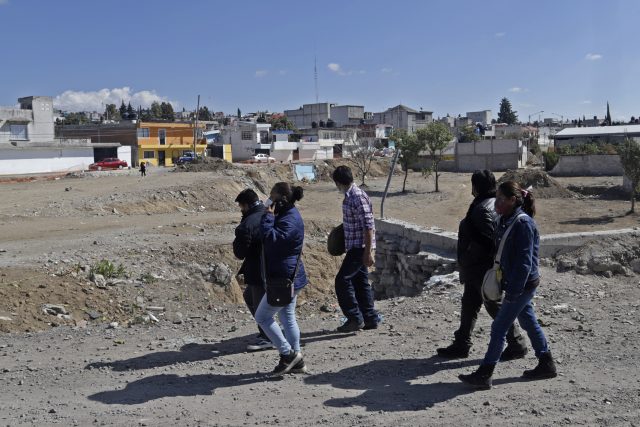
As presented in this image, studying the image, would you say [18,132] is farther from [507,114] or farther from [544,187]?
[507,114]

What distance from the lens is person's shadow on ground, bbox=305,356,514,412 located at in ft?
16.3

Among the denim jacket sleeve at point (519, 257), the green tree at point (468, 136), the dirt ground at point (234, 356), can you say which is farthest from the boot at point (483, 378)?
the green tree at point (468, 136)

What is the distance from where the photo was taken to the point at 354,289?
7.10 metres

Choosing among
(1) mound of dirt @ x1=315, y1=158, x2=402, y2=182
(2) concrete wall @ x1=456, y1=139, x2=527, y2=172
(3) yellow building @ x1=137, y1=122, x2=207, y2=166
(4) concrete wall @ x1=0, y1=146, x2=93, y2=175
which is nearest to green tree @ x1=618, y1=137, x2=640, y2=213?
(1) mound of dirt @ x1=315, y1=158, x2=402, y2=182

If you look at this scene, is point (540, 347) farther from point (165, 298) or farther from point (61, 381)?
point (165, 298)

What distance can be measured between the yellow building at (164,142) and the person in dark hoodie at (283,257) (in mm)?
61294

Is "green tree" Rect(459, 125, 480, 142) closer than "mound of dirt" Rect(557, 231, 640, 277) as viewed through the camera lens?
No

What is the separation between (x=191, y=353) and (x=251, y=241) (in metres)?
1.54

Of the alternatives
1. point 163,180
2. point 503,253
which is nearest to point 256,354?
point 503,253

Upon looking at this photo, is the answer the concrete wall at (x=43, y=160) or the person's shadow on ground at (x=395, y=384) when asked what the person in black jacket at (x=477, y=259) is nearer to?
the person's shadow on ground at (x=395, y=384)

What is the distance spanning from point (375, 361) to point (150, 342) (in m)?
2.63

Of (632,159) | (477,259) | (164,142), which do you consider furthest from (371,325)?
(164,142)

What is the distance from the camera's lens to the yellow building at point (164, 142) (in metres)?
66.1

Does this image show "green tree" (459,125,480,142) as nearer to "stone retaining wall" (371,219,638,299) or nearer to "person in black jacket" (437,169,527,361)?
"stone retaining wall" (371,219,638,299)
